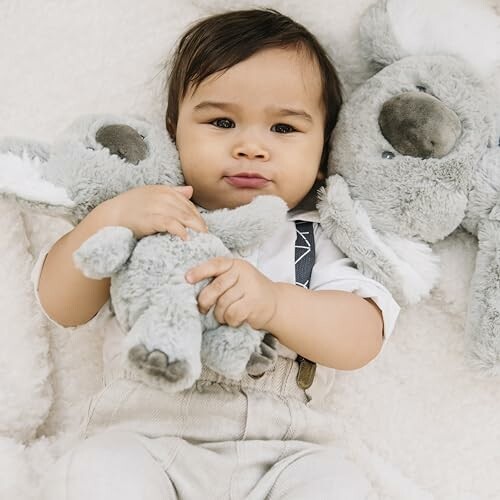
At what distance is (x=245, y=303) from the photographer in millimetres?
976

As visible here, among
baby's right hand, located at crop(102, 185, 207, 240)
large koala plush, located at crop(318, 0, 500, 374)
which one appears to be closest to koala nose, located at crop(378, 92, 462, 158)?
large koala plush, located at crop(318, 0, 500, 374)

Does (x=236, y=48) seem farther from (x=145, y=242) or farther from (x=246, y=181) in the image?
(x=145, y=242)

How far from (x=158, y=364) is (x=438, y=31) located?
71cm

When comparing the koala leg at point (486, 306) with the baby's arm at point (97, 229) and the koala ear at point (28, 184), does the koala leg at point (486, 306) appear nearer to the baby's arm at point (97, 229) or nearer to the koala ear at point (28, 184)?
the baby's arm at point (97, 229)

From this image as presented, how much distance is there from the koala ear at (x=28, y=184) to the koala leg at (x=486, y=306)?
1.91 feet

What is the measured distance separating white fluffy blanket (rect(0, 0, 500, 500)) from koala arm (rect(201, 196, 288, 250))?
361 millimetres

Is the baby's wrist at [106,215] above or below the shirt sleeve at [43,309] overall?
above

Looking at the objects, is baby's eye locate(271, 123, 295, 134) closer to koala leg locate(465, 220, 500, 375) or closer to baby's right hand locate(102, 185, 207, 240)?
baby's right hand locate(102, 185, 207, 240)

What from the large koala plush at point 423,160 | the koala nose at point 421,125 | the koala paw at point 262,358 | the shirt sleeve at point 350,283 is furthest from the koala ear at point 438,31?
the koala paw at point 262,358

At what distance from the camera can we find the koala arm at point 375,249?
1191 mm

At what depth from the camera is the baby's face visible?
1.17 metres

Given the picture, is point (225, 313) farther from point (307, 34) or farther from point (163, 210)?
point (307, 34)

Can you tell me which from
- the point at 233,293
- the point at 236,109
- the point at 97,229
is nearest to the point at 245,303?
the point at 233,293

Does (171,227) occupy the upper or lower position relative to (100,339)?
upper
